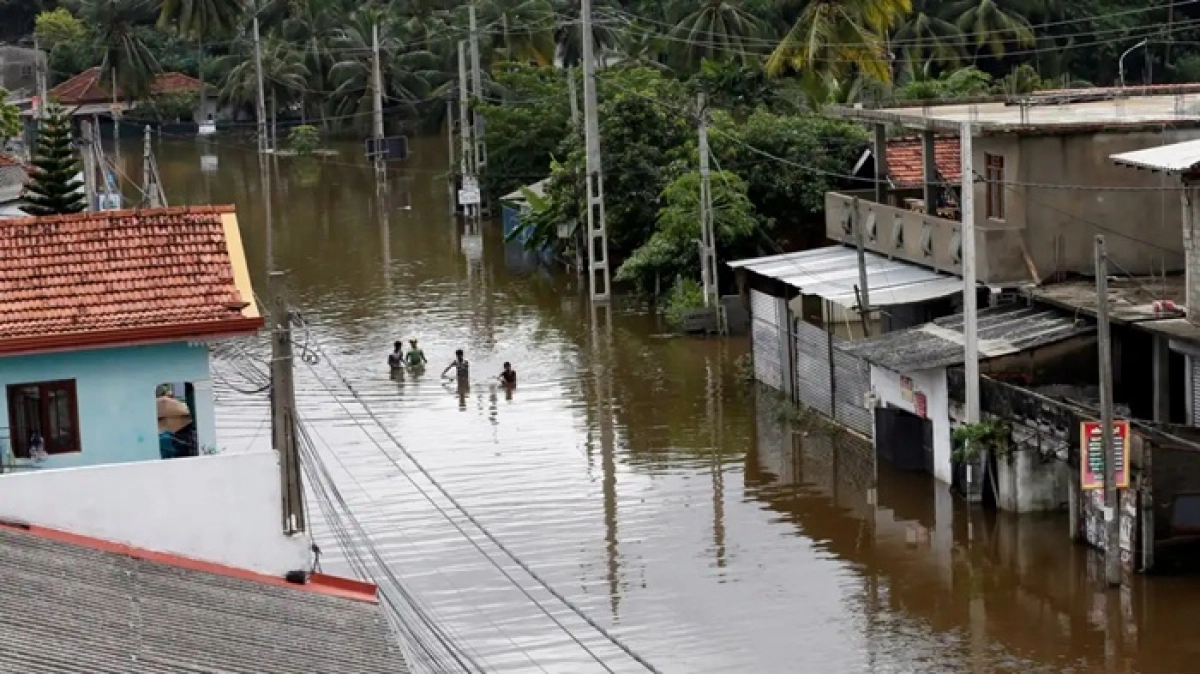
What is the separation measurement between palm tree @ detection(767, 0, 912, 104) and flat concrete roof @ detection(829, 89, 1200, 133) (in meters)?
11.4

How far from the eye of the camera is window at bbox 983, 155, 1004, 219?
101ft

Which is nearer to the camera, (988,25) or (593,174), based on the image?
(593,174)

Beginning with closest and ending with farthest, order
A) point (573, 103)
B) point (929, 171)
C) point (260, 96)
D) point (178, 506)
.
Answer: point (178, 506) < point (929, 171) < point (573, 103) < point (260, 96)

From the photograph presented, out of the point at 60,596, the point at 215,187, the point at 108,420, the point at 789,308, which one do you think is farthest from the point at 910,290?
the point at 215,187

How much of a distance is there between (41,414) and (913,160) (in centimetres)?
2368

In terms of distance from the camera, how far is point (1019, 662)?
21906 millimetres

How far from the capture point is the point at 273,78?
8725cm

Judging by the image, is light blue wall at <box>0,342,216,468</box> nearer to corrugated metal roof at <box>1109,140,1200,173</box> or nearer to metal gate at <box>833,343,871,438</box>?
corrugated metal roof at <box>1109,140,1200,173</box>

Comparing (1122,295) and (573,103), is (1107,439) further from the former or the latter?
(573,103)

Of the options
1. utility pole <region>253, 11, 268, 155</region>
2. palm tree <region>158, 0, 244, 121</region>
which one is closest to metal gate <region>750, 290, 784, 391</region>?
utility pole <region>253, 11, 268, 155</region>

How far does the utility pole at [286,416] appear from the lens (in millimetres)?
18000

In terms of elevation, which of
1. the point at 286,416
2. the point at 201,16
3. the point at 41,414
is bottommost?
the point at 41,414

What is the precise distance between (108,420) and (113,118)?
71.5 metres

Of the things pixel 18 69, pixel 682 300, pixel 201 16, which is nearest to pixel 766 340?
pixel 682 300
